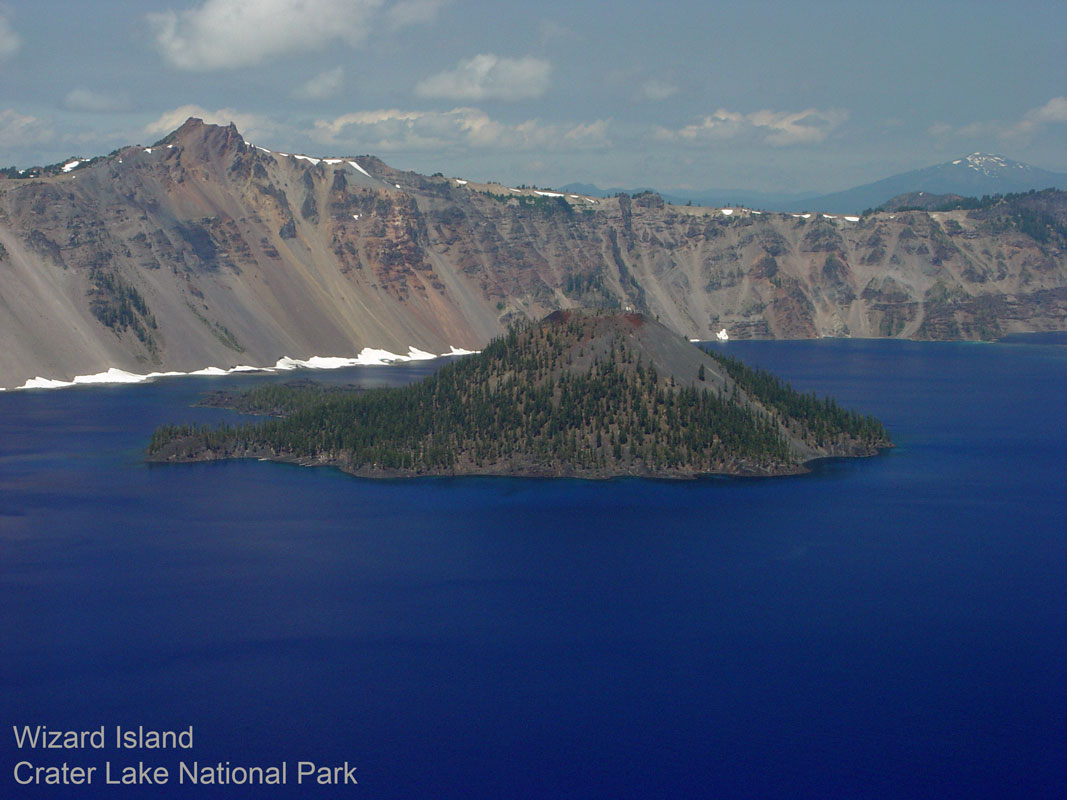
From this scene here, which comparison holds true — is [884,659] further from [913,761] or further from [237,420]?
[237,420]

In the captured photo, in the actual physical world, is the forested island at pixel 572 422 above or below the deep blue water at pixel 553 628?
above

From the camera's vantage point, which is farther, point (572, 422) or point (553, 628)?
point (572, 422)

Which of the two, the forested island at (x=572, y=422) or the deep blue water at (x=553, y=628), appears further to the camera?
the forested island at (x=572, y=422)

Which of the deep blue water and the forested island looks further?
the forested island

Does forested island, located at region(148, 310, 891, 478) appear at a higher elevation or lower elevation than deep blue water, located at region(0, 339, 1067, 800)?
higher

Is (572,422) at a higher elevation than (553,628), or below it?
higher
